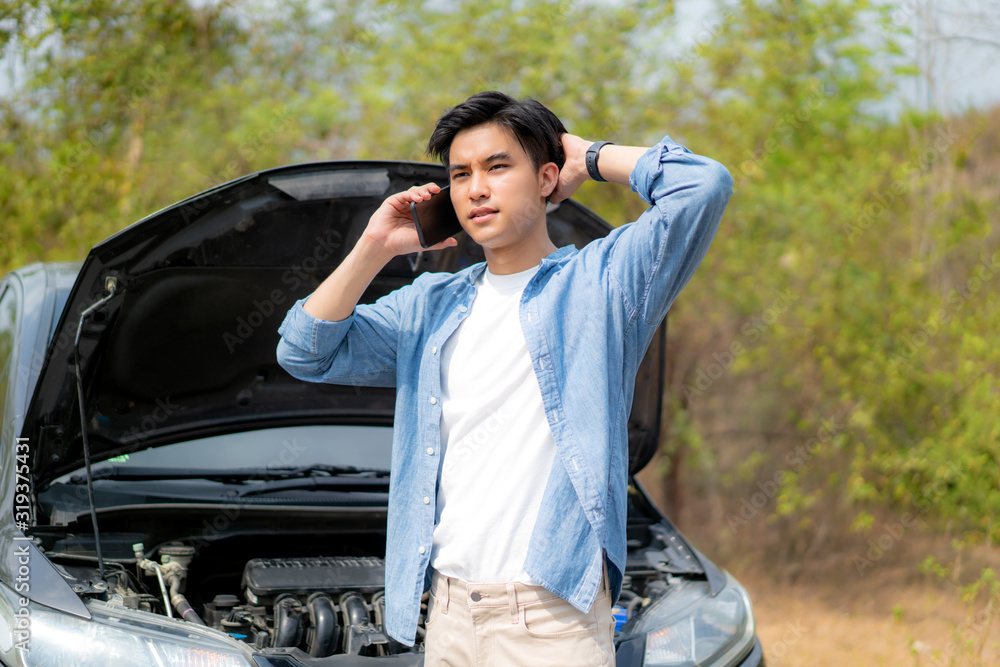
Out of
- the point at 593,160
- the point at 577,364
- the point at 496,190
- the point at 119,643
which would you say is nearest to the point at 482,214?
the point at 496,190

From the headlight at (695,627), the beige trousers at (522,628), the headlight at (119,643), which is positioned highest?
the beige trousers at (522,628)

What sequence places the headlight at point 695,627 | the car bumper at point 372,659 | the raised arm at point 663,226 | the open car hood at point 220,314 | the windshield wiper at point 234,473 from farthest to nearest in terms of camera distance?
the windshield wiper at point 234,473 < the open car hood at point 220,314 < the headlight at point 695,627 < the car bumper at point 372,659 < the raised arm at point 663,226

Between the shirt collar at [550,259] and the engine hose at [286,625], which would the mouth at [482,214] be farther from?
the engine hose at [286,625]

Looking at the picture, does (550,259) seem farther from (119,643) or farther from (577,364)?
(119,643)

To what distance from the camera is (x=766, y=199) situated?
631 centimetres

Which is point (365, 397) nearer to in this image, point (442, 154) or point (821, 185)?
point (442, 154)

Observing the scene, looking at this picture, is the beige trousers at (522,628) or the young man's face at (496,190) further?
the young man's face at (496,190)

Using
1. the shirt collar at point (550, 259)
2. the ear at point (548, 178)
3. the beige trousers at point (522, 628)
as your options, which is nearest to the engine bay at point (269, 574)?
the beige trousers at point (522, 628)

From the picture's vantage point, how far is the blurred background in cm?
553

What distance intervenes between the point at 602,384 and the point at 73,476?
2.06 m

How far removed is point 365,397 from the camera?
350cm

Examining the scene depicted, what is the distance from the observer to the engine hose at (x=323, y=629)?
102 inches

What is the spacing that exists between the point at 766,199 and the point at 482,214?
4821 mm

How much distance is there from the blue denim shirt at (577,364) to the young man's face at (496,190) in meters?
0.10
